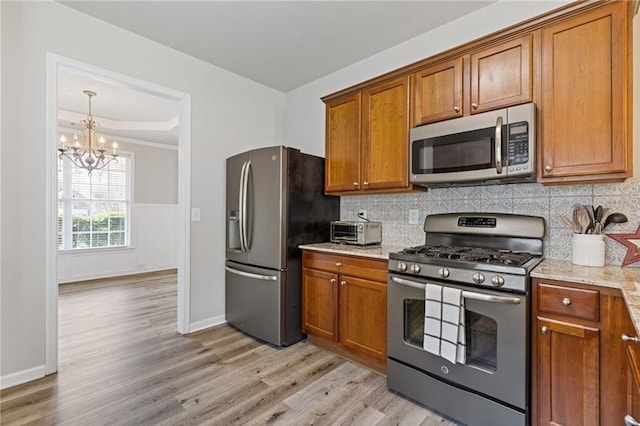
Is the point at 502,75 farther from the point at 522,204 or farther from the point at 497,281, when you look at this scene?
the point at 497,281

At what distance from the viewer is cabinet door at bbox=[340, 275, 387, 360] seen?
86.0 inches

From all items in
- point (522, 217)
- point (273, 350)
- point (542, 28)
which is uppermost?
point (542, 28)

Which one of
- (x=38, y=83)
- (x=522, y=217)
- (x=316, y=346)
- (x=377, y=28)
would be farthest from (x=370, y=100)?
(x=38, y=83)

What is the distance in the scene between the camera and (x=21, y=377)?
208 cm

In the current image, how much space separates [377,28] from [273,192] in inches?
65.3

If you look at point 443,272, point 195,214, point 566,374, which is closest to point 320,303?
point 443,272

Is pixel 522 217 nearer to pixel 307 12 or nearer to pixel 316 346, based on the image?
pixel 316 346

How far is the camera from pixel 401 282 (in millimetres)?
1954

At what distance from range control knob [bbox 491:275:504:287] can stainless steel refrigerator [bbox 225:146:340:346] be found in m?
1.62

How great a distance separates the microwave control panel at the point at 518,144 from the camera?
1.80 metres

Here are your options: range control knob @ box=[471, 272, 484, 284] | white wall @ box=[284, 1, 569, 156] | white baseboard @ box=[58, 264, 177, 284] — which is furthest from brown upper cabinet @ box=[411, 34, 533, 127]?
white baseboard @ box=[58, 264, 177, 284]

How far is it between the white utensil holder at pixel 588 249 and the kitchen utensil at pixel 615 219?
12 centimetres

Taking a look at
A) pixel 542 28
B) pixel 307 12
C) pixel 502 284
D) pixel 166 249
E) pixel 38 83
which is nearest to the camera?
pixel 502 284

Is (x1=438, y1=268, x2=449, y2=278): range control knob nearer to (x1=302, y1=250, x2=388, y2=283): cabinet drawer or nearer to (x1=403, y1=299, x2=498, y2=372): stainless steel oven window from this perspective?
(x1=403, y1=299, x2=498, y2=372): stainless steel oven window
